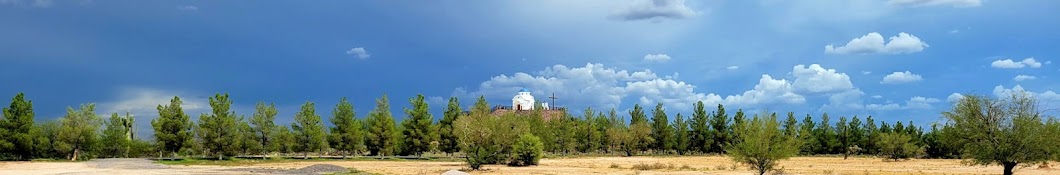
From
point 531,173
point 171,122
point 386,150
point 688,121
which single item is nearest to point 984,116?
point 531,173

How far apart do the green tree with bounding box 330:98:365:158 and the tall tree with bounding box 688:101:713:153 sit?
2219 inches

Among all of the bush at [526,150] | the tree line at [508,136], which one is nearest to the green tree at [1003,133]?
the tree line at [508,136]

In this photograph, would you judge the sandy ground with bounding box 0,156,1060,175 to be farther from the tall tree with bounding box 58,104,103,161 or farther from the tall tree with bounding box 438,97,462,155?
the tall tree with bounding box 438,97,462,155

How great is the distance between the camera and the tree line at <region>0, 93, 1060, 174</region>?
42.2 meters

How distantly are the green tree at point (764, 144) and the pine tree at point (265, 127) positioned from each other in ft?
198

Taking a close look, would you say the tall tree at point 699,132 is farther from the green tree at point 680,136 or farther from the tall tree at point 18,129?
the tall tree at point 18,129

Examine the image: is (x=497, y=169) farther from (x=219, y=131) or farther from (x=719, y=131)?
(x=719, y=131)

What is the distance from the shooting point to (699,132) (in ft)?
434

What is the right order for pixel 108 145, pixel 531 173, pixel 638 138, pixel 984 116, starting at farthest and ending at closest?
pixel 638 138 → pixel 108 145 → pixel 531 173 → pixel 984 116

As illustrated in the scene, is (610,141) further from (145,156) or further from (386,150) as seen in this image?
(145,156)

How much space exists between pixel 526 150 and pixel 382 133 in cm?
3124

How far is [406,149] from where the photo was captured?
99062mm

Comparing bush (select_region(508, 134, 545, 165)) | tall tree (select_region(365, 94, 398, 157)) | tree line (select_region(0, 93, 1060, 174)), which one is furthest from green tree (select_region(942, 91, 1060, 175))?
tall tree (select_region(365, 94, 398, 157))

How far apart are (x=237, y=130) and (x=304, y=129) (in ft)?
25.8
